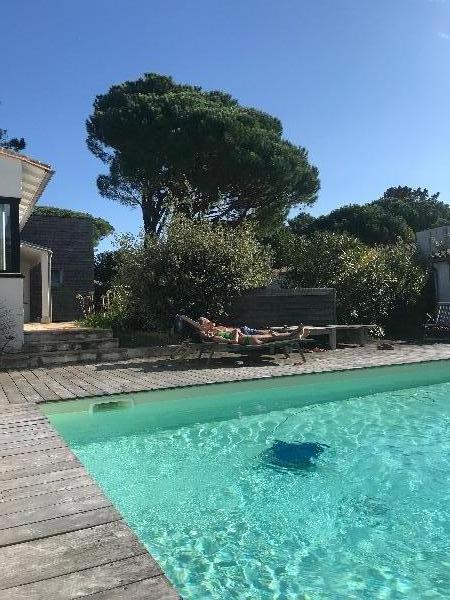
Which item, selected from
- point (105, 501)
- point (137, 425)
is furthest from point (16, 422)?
point (105, 501)

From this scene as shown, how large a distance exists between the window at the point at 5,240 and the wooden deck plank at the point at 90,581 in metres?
9.09

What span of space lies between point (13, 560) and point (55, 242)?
19.1 meters

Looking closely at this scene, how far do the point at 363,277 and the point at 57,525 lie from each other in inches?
506

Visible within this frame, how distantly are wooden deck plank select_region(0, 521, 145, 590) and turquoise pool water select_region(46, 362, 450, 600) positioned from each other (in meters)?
0.63

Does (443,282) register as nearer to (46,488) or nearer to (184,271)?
(184,271)

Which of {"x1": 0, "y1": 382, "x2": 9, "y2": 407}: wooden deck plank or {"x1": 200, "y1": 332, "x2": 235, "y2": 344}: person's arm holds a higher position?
{"x1": 200, "y1": 332, "x2": 235, "y2": 344}: person's arm

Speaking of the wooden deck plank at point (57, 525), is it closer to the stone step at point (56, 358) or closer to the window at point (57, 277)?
the stone step at point (56, 358)

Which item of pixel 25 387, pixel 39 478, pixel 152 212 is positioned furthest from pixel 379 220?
pixel 39 478

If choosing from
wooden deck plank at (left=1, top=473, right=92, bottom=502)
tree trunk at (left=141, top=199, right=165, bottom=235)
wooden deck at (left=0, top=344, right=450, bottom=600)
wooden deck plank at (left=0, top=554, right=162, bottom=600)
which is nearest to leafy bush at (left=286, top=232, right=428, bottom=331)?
tree trunk at (left=141, top=199, right=165, bottom=235)

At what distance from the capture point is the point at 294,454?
5.39 meters

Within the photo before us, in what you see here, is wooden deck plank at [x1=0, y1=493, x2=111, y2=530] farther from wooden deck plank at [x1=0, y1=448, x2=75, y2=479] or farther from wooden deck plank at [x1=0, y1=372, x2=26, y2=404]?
wooden deck plank at [x1=0, y1=372, x2=26, y2=404]

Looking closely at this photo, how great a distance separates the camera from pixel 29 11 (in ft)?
34.3

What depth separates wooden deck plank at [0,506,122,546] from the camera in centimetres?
263

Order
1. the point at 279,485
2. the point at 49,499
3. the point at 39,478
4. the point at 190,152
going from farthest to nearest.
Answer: the point at 190,152 → the point at 279,485 → the point at 39,478 → the point at 49,499
